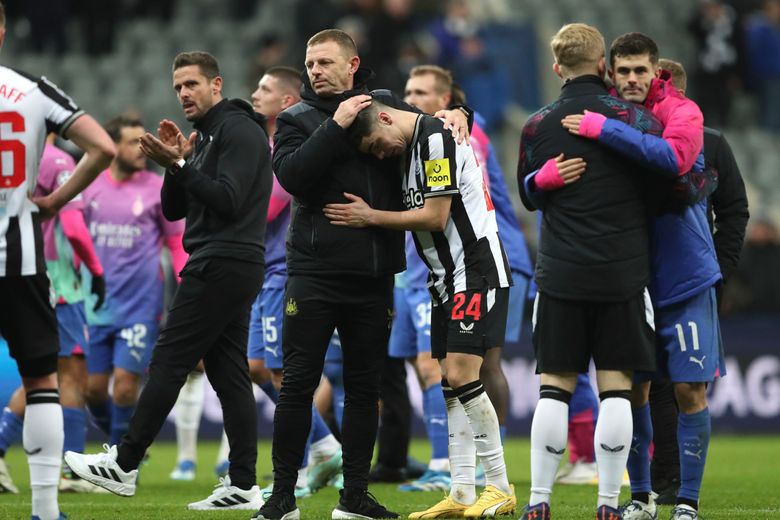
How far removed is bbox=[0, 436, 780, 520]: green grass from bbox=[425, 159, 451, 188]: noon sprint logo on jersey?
1.80 metres

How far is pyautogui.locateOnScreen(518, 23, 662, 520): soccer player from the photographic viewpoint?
5914 millimetres

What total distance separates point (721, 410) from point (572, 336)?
8.11 metres

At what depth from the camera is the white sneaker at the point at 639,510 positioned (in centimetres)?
633

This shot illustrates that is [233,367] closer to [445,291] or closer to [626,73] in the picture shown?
[445,291]

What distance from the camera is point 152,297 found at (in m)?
9.38

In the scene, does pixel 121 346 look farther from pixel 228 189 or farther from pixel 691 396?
pixel 691 396

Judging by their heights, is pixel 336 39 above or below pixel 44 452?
above

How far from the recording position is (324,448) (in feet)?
27.6

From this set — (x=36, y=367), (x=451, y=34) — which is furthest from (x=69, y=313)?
(x=451, y=34)

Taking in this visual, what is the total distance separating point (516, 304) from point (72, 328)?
2937 mm

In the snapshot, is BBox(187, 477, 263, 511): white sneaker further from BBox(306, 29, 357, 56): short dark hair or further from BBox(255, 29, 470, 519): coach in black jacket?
BBox(306, 29, 357, 56): short dark hair

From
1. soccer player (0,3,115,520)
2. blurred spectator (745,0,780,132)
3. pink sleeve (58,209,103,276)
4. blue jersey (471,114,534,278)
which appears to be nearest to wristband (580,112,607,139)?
soccer player (0,3,115,520)

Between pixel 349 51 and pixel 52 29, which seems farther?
pixel 52 29

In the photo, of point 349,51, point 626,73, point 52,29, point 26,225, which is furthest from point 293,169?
point 52,29
